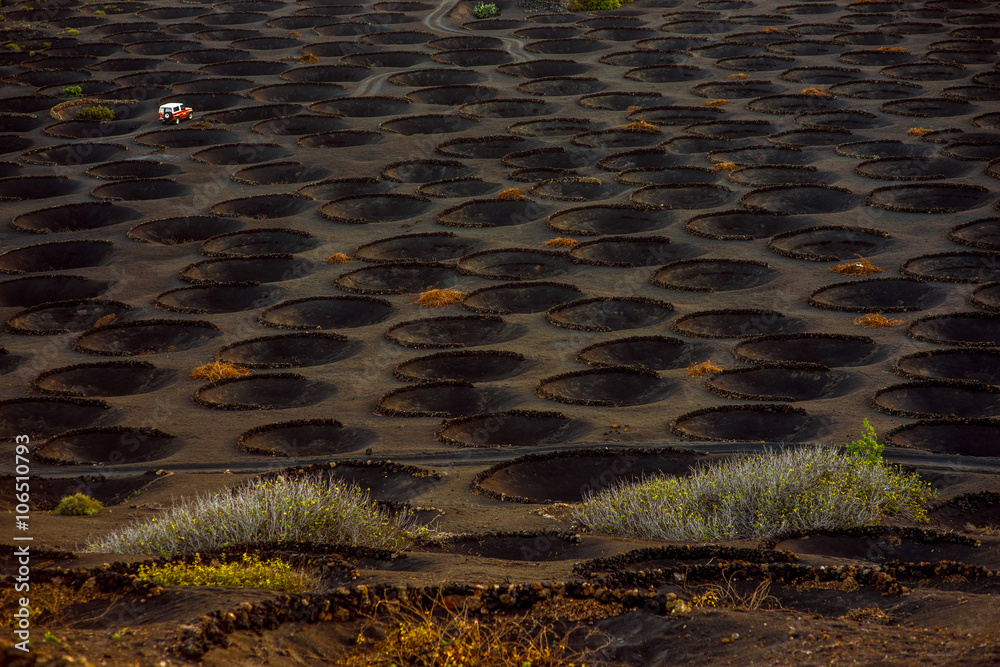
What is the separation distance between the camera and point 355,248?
135 ft

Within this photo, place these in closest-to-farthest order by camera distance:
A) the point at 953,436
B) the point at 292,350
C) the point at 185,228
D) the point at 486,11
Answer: the point at 953,436 → the point at 292,350 → the point at 185,228 → the point at 486,11

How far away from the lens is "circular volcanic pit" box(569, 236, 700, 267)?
39656mm

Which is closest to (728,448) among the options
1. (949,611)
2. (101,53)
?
(949,611)

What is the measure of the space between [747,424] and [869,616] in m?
14.2

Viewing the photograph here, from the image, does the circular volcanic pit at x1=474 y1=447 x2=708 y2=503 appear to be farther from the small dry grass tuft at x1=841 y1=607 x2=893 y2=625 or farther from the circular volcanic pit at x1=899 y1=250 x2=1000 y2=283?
the circular volcanic pit at x1=899 y1=250 x2=1000 y2=283

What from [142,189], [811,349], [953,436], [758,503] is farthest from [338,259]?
[758,503]

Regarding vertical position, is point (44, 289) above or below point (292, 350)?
above

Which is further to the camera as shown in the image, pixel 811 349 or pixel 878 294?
pixel 878 294

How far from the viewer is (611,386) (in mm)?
28484

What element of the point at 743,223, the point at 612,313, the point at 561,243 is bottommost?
the point at 612,313

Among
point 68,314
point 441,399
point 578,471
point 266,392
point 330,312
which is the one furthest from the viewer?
point 330,312

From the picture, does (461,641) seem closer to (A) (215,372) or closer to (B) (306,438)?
(B) (306,438)

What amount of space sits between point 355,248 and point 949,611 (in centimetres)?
3310

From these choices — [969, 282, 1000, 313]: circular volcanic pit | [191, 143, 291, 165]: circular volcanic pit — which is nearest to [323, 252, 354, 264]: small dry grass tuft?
[191, 143, 291, 165]: circular volcanic pit
